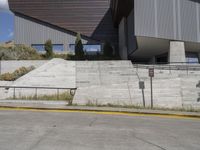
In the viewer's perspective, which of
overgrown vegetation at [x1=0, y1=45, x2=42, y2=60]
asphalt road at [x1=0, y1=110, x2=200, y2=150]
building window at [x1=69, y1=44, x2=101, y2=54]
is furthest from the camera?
building window at [x1=69, y1=44, x2=101, y2=54]

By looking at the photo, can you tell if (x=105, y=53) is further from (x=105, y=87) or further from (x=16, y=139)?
(x=16, y=139)

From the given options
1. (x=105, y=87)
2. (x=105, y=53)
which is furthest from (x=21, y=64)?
(x=105, y=53)

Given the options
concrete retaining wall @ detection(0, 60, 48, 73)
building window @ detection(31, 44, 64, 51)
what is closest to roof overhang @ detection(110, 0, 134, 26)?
building window @ detection(31, 44, 64, 51)

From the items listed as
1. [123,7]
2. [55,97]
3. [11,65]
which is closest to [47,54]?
[123,7]

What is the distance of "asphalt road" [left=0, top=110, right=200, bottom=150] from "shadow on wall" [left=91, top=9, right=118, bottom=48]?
A: 4514 centimetres

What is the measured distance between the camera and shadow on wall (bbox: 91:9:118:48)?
58000 millimetres

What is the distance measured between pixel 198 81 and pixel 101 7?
36.6 metres

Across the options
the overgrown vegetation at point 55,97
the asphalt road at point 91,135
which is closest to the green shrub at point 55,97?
the overgrown vegetation at point 55,97

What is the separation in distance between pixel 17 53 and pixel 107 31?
74.9 ft

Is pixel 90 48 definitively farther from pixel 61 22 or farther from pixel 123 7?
pixel 123 7

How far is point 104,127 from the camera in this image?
39.0 feet

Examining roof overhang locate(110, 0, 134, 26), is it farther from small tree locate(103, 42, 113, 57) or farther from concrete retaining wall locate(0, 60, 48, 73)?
concrete retaining wall locate(0, 60, 48, 73)

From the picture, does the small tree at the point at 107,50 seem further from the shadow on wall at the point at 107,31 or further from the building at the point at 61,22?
the shadow on wall at the point at 107,31

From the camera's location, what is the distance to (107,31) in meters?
58.3
